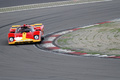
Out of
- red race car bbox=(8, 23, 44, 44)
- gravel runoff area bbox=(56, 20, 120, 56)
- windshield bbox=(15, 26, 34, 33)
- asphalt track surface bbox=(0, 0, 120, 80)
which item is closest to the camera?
asphalt track surface bbox=(0, 0, 120, 80)

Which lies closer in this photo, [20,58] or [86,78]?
[86,78]

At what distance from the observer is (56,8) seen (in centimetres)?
2508

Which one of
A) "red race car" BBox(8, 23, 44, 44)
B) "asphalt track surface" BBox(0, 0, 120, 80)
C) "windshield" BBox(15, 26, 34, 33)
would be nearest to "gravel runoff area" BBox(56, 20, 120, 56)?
"red race car" BBox(8, 23, 44, 44)

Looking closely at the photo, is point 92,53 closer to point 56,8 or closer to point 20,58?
point 20,58

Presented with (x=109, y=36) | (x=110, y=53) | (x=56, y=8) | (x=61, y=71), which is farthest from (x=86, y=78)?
(x=56, y=8)

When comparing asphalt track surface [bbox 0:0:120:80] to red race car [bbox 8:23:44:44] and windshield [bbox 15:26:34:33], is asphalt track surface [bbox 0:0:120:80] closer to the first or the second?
red race car [bbox 8:23:44:44]

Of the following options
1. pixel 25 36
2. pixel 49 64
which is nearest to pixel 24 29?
pixel 25 36

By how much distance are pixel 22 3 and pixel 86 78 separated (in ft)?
60.5

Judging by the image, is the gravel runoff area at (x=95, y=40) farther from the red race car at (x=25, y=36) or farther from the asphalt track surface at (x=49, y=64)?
the asphalt track surface at (x=49, y=64)

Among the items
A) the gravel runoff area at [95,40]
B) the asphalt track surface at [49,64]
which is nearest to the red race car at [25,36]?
the asphalt track surface at [49,64]

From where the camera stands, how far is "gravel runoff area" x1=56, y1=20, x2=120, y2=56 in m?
12.7

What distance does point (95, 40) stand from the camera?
14664 mm

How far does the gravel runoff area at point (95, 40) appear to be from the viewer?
12.7 meters

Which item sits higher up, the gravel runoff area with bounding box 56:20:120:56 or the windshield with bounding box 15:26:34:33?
the windshield with bounding box 15:26:34:33
